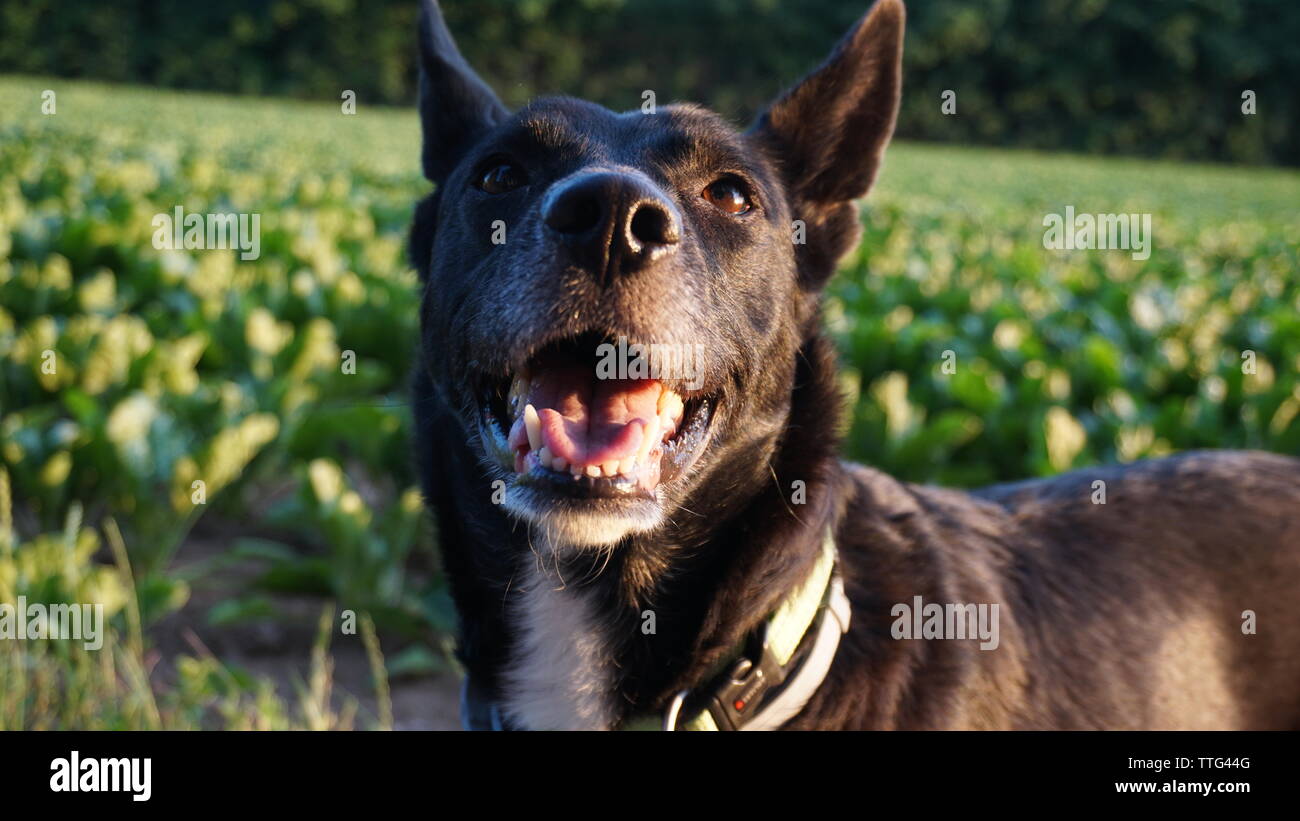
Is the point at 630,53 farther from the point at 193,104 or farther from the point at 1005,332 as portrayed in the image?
the point at 1005,332

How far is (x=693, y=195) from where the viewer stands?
7.66ft

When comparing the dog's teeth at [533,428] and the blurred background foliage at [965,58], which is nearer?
the dog's teeth at [533,428]

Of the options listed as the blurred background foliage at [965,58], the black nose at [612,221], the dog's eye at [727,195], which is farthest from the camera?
the blurred background foliage at [965,58]

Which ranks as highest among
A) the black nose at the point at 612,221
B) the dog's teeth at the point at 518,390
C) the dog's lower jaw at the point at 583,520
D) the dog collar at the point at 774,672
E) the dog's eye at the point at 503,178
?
the dog's eye at the point at 503,178

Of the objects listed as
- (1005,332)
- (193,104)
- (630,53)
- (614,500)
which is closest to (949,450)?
(1005,332)

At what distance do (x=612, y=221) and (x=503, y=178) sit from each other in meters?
0.52

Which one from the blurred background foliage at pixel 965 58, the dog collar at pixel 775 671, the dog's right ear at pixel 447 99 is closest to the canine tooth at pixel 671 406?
the dog collar at pixel 775 671

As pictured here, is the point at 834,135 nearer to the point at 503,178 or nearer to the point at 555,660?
the point at 503,178

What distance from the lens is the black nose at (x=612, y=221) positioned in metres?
1.96

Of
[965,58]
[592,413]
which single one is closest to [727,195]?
[592,413]

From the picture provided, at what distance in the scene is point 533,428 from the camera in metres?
2.11

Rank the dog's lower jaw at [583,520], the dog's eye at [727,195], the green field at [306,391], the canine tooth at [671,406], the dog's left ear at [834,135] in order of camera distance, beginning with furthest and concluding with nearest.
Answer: the green field at [306,391], the dog's left ear at [834,135], the dog's eye at [727,195], the canine tooth at [671,406], the dog's lower jaw at [583,520]

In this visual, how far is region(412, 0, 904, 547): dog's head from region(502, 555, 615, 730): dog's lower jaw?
6.4 inches

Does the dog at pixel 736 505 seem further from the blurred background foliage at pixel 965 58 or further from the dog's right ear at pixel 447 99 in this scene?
the blurred background foliage at pixel 965 58
